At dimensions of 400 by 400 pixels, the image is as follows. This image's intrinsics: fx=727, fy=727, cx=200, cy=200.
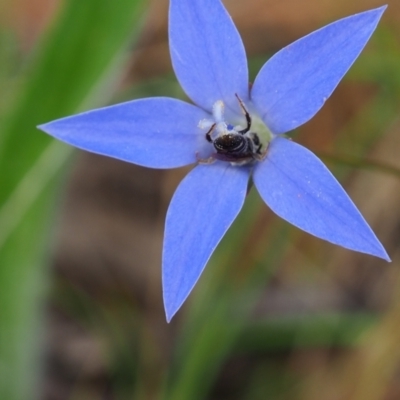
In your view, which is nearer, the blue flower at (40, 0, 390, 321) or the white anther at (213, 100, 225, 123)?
the blue flower at (40, 0, 390, 321)

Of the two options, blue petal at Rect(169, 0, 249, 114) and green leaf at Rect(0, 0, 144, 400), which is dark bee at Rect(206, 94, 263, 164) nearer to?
blue petal at Rect(169, 0, 249, 114)

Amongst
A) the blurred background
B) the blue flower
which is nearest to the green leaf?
Answer: the blurred background

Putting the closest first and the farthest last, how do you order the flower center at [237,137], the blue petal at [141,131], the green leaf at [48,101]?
the blue petal at [141,131]
the flower center at [237,137]
the green leaf at [48,101]

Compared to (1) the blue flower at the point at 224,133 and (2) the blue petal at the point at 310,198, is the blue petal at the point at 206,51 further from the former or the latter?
(2) the blue petal at the point at 310,198

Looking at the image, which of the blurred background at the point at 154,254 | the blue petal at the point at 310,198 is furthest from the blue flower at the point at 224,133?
the blurred background at the point at 154,254

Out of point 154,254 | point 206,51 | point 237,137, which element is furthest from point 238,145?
point 154,254

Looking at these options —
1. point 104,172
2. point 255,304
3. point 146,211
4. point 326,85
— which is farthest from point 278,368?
point 326,85
